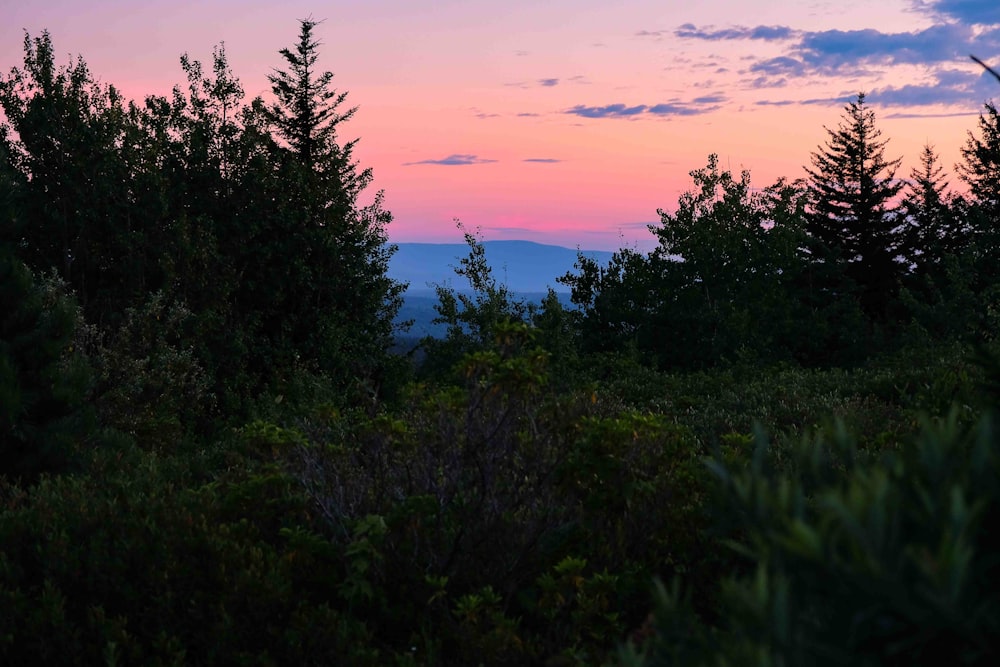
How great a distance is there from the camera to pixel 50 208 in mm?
23250

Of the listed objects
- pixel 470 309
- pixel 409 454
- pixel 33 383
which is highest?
pixel 470 309

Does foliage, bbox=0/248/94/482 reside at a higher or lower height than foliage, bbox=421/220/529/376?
lower

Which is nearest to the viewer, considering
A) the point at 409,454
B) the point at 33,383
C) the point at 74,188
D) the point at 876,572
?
the point at 876,572

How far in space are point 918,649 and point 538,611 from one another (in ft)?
12.8

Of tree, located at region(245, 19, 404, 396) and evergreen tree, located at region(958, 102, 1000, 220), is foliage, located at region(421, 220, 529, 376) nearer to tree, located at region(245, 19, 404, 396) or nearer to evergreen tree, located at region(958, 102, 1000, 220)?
tree, located at region(245, 19, 404, 396)

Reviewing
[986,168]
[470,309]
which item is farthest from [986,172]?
[470,309]

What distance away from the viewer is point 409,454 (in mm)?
6953

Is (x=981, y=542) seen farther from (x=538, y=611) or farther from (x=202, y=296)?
(x=202, y=296)

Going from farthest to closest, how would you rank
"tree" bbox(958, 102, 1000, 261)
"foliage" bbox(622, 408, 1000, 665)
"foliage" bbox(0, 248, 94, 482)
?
"tree" bbox(958, 102, 1000, 261), "foliage" bbox(0, 248, 94, 482), "foliage" bbox(622, 408, 1000, 665)

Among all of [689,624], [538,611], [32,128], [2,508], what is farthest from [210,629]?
[32,128]

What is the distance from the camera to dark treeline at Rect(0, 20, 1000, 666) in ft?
6.05

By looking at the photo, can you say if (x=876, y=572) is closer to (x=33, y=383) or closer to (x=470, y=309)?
(x=33, y=383)

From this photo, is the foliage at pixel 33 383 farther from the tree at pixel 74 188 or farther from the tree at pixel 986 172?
the tree at pixel 986 172

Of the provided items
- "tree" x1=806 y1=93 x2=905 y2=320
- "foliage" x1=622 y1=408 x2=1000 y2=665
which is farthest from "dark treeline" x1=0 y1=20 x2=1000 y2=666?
"tree" x1=806 y1=93 x2=905 y2=320
